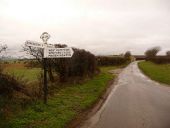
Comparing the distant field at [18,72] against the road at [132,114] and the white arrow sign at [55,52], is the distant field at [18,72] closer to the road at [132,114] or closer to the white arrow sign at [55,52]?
the white arrow sign at [55,52]

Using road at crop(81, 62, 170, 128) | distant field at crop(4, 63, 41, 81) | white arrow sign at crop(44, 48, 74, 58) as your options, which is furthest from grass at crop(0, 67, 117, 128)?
distant field at crop(4, 63, 41, 81)

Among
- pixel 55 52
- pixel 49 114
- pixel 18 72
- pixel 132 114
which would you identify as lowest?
pixel 132 114

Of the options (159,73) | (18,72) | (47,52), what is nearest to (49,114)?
(47,52)

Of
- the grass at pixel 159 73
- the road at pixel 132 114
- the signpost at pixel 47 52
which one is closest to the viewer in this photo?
the road at pixel 132 114

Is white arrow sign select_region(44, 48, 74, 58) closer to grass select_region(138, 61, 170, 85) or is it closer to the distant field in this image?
the distant field

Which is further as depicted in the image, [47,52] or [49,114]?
[47,52]

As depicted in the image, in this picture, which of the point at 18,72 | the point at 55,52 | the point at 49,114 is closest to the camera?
the point at 49,114

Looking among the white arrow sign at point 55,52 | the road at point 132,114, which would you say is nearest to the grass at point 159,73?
the road at point 132,114

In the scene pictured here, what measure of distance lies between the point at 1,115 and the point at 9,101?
1439 mm

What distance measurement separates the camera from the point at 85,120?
9406 millimetres

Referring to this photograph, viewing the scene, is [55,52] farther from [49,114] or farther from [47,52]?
[49,114]

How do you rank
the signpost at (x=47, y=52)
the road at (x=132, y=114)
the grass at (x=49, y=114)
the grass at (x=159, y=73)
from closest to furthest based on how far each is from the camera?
1. the grass at (x=49, y=114)
2. the road at (x=132, y=114)
3. the signpost at (x=47, y=52)
4. the grass at (x=159, y=73)

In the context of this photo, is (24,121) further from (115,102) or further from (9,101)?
(115,102)

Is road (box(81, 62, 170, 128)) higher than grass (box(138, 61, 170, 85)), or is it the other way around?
grass (box(138, 61, 170, 85))
